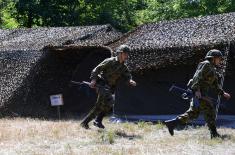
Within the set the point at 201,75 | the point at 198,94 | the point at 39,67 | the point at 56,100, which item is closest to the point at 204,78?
the point at 201,75

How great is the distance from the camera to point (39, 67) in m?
13.5

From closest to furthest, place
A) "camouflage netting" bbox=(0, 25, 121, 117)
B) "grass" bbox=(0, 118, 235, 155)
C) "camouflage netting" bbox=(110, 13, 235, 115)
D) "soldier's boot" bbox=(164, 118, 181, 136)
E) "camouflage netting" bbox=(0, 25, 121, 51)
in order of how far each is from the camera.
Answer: "grass" bbox=(0, 118, 235, 155) < "soldier's boot" bbox=(164, 118, 181, 136) < "camouflage netting" bbox=(110, 13, 235, 115) < "camouflage netting" bbox=(0, 25, 121, 117) < "camouflage netting" bbox=(0, 25, 121, 51)

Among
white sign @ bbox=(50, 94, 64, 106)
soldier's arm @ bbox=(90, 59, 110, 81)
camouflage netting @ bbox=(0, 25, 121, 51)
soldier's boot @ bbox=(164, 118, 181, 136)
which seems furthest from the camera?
camouflage netting @ bbox=(0, 25, 121, 51)

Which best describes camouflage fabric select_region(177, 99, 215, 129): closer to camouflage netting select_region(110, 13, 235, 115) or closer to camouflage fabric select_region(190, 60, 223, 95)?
camouflage fabric select_region(190, 60, 223, 95)

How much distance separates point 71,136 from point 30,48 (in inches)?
193

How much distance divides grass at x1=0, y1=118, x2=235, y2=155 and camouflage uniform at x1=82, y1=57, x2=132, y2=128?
40cm

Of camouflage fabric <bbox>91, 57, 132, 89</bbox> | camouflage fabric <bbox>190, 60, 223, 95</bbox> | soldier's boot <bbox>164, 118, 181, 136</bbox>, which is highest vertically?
camouflage fabric <bbox>190, 60, 223, 95</bbox>

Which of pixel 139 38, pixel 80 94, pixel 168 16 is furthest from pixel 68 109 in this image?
pixel 168 16

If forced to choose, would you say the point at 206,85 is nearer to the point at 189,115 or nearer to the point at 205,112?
the point at 205,112

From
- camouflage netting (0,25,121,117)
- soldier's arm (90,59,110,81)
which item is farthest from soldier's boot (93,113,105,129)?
camouflage netting (0,25,121,117)

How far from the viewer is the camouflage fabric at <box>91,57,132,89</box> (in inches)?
405

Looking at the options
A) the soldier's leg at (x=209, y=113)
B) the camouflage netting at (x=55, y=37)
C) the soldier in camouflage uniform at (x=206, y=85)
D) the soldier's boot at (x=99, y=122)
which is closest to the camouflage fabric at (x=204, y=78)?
the soldier in camouflage uniform at (x=206, y=85)

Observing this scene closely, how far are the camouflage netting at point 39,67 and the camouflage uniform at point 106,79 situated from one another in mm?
2863

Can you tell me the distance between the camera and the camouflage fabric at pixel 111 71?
10.3 meters
